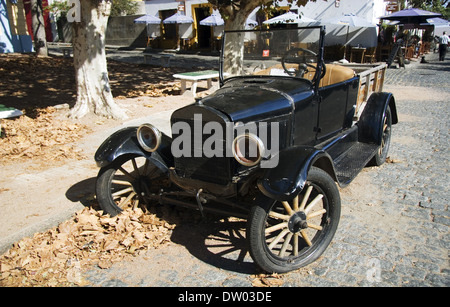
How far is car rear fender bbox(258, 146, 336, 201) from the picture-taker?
2660mm

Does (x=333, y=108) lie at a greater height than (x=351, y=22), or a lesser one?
lesser

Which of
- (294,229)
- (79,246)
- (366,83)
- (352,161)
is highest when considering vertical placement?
(366,83)

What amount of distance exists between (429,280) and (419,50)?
22596 mm

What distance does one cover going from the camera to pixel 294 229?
2.93 meters

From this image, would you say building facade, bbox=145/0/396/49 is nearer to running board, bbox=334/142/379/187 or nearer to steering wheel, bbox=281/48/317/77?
running board, bbox=334/142/379/187

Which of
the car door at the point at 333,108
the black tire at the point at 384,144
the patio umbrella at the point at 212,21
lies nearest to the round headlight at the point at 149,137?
the car door at the point at 333,108

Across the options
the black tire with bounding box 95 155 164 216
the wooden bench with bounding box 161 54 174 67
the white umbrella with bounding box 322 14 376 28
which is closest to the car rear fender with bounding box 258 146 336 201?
the black tire with bounding box 95 155 164 216

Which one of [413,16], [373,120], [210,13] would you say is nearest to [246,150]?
[373,120]

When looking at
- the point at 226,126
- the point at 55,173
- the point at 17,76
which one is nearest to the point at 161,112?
the point at 55,173

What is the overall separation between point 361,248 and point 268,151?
1.16m

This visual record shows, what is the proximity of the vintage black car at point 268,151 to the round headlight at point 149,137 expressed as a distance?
0.4 inches

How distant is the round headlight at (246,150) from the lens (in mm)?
2850

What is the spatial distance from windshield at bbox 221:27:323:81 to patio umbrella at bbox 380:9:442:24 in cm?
1470

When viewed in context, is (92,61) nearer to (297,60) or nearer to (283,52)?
(283,52)
